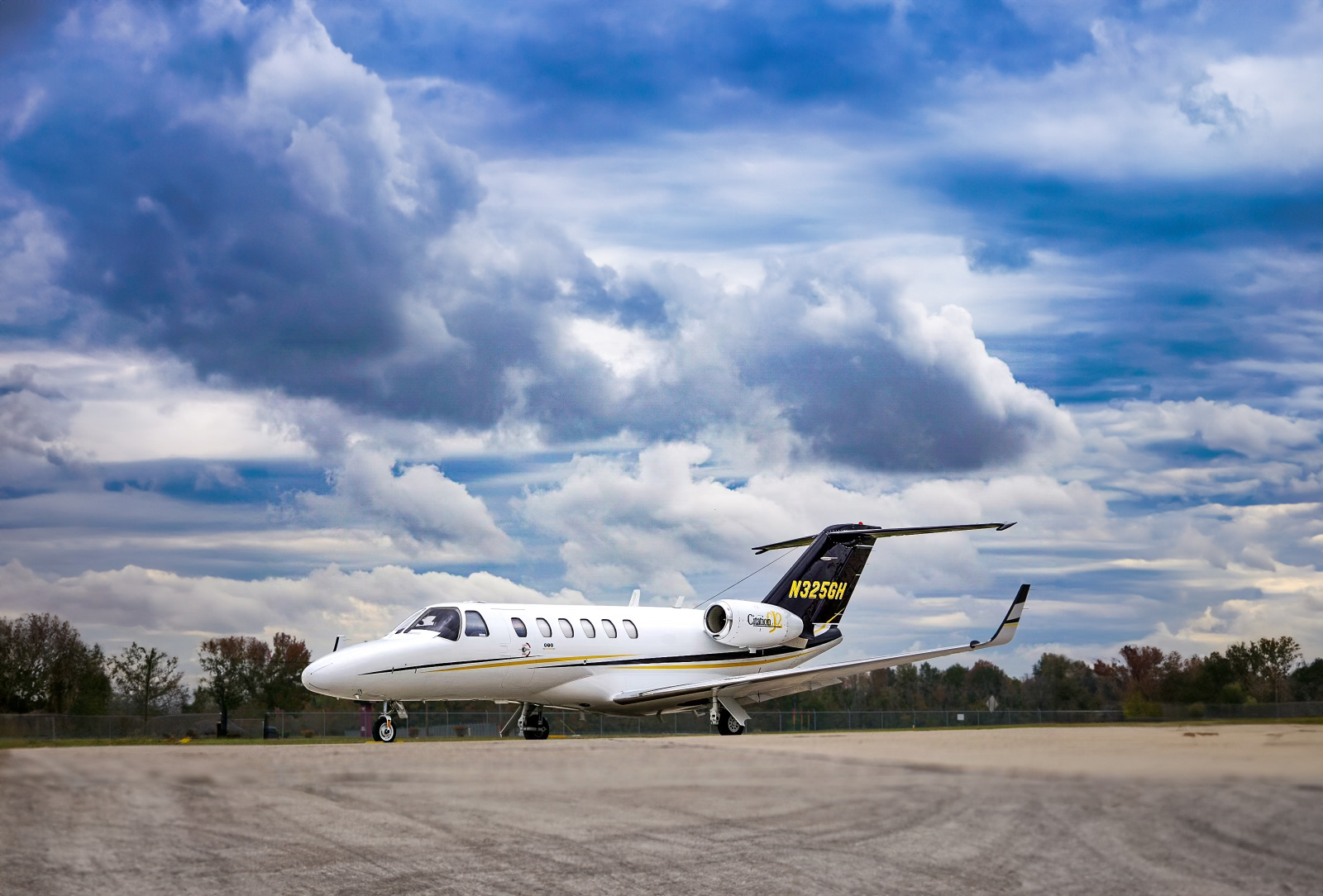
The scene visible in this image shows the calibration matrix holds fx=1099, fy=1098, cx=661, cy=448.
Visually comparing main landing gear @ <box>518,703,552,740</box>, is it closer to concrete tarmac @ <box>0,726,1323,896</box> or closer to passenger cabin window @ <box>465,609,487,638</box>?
passenger cabin window @ <box>465,609,487,638</box>

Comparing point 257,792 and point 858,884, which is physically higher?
point 257,792

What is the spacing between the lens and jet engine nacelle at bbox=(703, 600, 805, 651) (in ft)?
150

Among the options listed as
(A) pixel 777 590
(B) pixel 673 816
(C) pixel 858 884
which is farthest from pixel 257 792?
(A) pixel 777 590

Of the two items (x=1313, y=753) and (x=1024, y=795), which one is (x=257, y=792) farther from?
(x=1313, y=753)

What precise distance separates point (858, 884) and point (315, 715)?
46.8 m

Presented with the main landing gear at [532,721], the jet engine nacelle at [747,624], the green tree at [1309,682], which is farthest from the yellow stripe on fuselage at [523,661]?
the green tree at [1309,682]

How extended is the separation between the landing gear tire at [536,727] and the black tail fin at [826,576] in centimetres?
1420

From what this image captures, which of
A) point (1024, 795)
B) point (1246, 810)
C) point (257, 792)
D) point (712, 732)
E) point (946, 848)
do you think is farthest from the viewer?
point (712, 732)

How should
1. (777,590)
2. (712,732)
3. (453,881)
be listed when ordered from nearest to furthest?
(453,881), (712,732), (777,590)

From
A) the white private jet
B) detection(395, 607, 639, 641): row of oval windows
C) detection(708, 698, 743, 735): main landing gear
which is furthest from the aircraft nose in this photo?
detection(708, 698, 743, 735): main landing gear

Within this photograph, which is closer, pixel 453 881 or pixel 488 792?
pixel 488 792

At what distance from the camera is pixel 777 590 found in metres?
50.9

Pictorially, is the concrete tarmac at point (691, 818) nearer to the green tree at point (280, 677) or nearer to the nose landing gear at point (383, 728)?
the nose landing gear at point (383, 728)

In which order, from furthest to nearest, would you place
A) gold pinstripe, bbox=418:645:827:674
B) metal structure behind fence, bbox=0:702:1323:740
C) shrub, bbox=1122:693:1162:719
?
metal structure behind fence, bbox=0:702:1323:740, gold pinstripe, bbox=418:645:827:674, shrub, bbox=1122:693:1162:719
